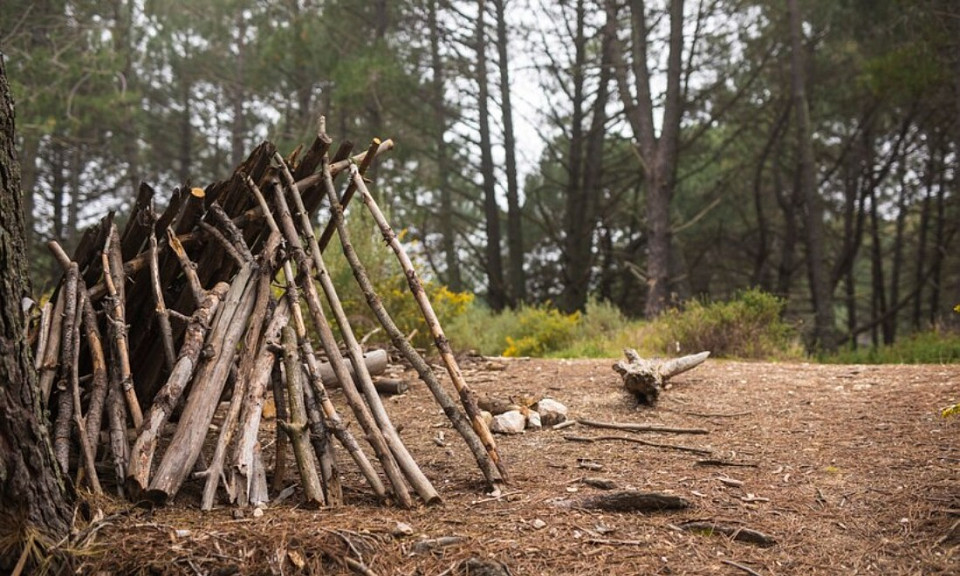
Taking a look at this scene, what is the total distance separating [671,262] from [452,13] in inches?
236

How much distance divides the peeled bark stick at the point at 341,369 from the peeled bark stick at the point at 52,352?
3.25ft

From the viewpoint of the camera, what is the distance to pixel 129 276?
3.52m

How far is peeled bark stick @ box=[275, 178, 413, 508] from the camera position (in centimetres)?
286

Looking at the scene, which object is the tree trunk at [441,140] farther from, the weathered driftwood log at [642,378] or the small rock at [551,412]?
the small rock at [551,412]

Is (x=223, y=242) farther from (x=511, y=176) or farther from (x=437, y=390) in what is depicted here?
(x=511, y=176)

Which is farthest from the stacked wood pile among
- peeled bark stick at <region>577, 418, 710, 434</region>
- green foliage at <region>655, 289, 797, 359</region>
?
green foliage at <region>655, 289, 797, 359</region>

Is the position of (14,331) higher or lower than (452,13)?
lower

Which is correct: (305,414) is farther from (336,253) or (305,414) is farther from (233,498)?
(336,253)

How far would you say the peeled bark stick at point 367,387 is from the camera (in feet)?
9.44

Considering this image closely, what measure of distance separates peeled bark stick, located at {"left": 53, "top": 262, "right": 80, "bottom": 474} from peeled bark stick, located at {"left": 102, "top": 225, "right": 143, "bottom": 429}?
0.44 feet

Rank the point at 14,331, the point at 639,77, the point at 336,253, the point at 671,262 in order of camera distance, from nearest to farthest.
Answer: the point at 14,331, the point at 336,253, the point at 639,77, the point at 671,262

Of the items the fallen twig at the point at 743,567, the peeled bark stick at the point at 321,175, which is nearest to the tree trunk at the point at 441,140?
the peeled bark stick at the point at 321,175

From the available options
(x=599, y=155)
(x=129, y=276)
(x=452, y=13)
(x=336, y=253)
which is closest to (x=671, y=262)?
(x=599, y=155)

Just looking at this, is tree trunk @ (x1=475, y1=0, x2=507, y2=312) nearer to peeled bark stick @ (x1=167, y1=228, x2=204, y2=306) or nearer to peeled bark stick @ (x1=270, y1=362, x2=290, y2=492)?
peeled bark stick @ (x1=167, y1=228, x2=204, y2=306)
